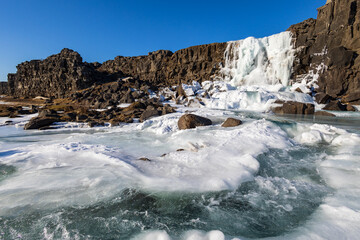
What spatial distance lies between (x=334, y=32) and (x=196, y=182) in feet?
98.3

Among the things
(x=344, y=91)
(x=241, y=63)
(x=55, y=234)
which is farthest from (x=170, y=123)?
(x=241, y=63)

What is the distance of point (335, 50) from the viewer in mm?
21641

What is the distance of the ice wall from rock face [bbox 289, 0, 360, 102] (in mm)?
1762

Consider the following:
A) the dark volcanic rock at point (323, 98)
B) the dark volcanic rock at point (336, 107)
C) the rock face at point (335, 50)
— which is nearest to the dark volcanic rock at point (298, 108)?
the dark volcanic rock at point (336, 107)

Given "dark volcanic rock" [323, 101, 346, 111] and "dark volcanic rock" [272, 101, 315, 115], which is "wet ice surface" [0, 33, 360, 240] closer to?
"dark volcanic rock" [272, 101, 315, 115]

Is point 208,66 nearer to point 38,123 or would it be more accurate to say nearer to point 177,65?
point 177,65

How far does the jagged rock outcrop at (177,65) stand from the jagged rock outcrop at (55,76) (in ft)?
34.7

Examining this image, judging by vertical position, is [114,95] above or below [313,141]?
above

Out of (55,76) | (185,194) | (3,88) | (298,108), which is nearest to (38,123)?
(185,194)

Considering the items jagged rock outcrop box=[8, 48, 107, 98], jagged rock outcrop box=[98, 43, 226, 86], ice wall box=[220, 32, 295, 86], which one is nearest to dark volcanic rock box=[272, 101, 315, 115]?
ice wall box=[220, 32, 295, 86]

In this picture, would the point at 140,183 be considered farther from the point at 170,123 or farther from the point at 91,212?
the point at 170,123

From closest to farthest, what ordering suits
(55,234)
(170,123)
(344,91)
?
(55,234), (170,123), (344,91)

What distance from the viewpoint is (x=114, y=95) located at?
25672 mm

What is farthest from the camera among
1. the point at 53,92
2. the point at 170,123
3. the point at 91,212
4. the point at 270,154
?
the point at 53,92
